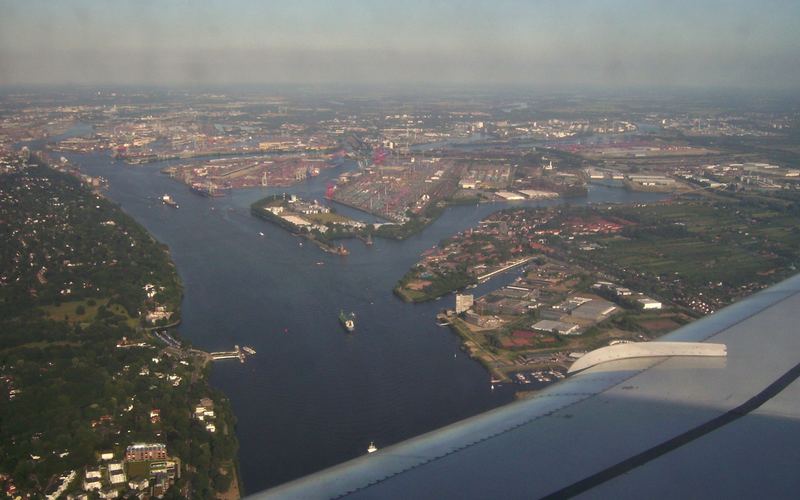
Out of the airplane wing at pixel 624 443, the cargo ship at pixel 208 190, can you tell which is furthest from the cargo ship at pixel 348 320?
the cargo ship at pixel 208 190

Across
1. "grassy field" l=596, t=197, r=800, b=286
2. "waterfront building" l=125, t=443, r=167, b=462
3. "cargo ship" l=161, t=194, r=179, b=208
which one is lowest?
"cargo ship" l=161, t=194, r=179, b=208

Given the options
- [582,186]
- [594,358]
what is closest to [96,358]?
[594,358]

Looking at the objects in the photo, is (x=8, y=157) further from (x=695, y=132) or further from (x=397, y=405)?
(x=695, y=132)

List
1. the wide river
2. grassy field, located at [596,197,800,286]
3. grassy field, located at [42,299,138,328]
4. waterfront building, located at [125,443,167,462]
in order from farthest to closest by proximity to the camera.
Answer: grassy field, located at [596,197,800,286]
grassy field, located at [42,299,138,328]
the wide river
waterfront building, located at [125,443,167,462]

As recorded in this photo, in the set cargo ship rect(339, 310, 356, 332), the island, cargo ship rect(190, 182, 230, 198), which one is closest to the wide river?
cargo ship rect(339, 310, 356, 332)

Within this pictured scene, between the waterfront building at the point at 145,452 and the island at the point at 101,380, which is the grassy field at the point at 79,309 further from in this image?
the waterfront building at the point at 145,452

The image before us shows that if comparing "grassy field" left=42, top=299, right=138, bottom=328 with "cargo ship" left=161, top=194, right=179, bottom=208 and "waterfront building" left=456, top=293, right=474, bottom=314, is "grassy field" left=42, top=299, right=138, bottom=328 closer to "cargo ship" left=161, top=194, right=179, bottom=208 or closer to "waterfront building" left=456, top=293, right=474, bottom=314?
"waterfront building" left=456, top=293, right=474, bottom=314
